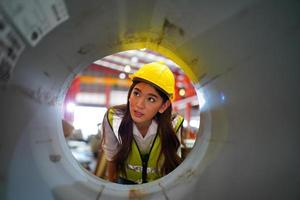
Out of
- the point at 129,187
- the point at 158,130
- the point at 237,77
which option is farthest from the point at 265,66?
the point at 158,130

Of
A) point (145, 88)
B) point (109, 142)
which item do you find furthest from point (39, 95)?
point (109, 142)

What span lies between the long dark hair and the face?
54 millimetres

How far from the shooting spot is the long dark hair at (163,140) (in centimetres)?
127

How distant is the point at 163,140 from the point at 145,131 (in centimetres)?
9

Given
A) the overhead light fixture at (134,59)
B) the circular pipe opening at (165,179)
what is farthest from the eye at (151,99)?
the overhead light fixture at (134,59)

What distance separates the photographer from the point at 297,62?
1.51ft

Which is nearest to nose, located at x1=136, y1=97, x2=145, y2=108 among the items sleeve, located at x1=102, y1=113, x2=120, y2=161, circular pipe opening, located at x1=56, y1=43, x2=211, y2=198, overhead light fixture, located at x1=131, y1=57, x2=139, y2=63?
sleeve, located at x1=102, y1=113, x2=120, y2=161

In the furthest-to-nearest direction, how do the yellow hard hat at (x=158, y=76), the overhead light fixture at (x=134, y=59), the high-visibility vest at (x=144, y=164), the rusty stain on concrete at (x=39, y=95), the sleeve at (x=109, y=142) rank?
the overhead light fixture at (x=134, y=59) → the sleeve at (x=109, y=142) → the high-visibility vest at (x=144, y=164) → the yellow hard hat at (x=158, y=76) → the rusty stain on concrete at (x=39, y=95)

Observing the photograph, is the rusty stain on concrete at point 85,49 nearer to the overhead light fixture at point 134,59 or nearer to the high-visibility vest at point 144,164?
the high-visibility vest at point 144,164

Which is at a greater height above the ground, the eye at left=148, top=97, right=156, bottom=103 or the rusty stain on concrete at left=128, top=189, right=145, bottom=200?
the eye at left=148, top=97, right=156, bottom=103

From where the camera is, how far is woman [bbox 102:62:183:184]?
3.84 feet

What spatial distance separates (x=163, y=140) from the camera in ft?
4.26

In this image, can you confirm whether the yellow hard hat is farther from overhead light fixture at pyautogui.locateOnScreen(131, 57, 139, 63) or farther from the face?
overhead light fixture at pyautogui.locateOnScreen(131, 57, 139, 63)

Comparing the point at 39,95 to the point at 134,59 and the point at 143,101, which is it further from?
the point at 134,59
